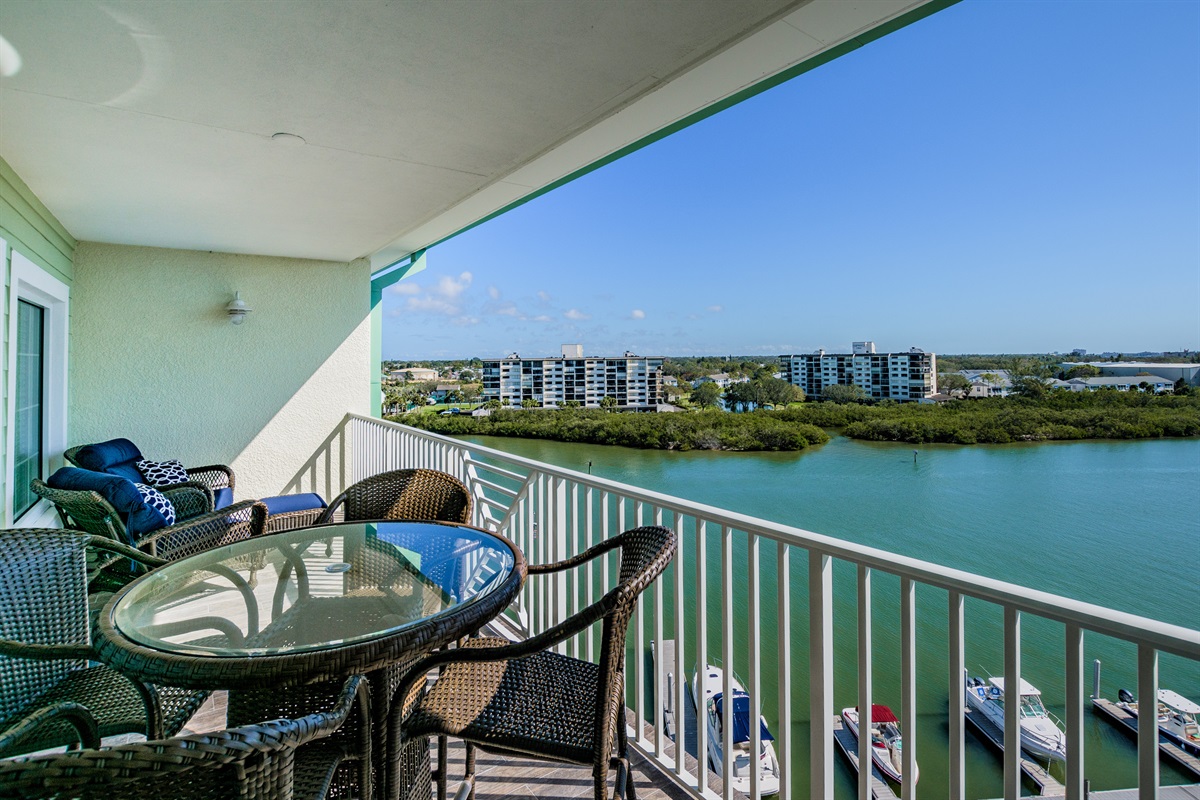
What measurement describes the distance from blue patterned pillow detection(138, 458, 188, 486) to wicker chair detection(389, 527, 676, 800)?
159 inches

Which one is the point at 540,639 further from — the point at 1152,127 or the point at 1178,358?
the point at 1152,127

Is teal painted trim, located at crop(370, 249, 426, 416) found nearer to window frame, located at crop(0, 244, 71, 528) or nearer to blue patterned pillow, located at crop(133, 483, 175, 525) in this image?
window frame, located at crop(0, 244, 71, 528)

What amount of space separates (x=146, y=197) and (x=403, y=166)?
68.9 inches

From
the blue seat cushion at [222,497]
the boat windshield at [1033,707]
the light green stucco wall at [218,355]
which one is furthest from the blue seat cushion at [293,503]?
the boat windshield at [1033,707]

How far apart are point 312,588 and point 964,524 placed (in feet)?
76.1

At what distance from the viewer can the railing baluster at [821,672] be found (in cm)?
158

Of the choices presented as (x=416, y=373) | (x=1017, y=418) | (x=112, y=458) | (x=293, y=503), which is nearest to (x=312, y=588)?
(x=293, y=503)

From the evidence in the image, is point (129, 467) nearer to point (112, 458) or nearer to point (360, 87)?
point (112, 458)

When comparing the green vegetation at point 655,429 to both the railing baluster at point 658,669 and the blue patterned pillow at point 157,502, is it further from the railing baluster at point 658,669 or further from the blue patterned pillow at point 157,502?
the railing baluster at point 658,669

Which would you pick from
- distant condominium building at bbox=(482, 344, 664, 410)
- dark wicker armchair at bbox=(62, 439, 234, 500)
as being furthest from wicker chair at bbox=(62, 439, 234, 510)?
distant condominium building at bbox=(482, 344, 664, 410)

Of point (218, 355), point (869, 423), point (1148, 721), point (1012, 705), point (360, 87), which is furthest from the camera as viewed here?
point (869, 423)

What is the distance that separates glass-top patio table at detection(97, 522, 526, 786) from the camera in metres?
1.33

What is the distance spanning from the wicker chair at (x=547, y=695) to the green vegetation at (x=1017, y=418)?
1240 cm

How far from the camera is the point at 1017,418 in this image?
527 inches
